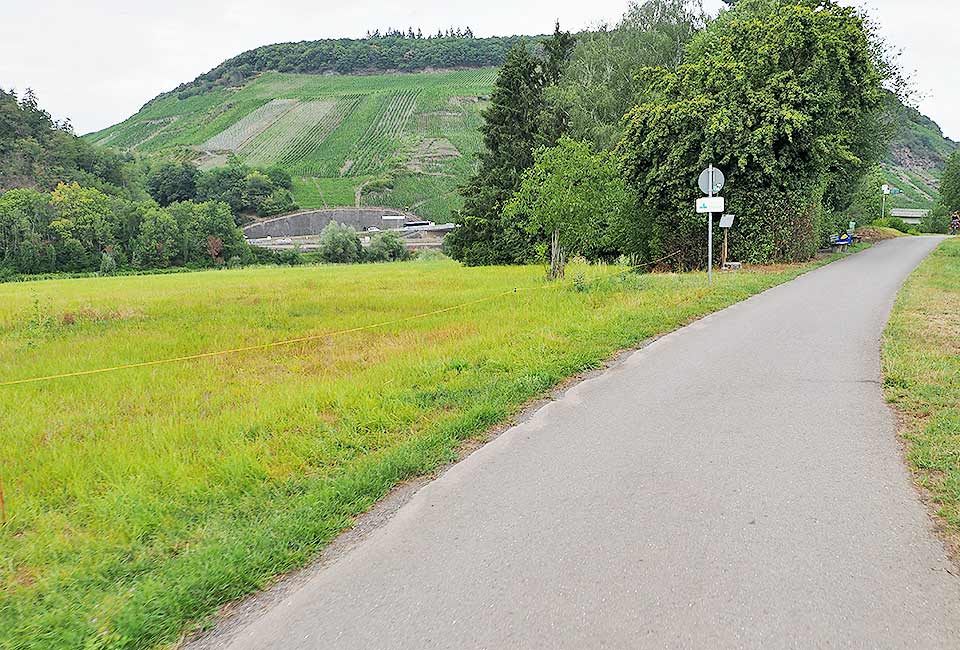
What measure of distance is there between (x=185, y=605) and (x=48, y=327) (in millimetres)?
13960

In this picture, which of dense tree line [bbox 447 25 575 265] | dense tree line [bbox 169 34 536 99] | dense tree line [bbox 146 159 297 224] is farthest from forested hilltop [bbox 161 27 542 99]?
dense tree line [bbox 447 25 575 265]

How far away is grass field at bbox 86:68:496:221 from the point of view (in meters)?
115

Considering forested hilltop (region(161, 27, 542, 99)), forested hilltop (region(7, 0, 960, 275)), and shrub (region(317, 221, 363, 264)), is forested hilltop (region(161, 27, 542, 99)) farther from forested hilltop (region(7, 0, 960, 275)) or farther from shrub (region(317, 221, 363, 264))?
shrub (region(317, 221, 363, 264))

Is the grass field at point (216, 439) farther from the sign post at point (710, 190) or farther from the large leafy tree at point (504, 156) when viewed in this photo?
the large leafy tree at point (504, 156)

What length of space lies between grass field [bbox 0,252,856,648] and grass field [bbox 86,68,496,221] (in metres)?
87.0

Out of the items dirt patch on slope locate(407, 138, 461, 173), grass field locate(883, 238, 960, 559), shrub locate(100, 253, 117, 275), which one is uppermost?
dirt patch on slope locate(407, 138, 461, 173)

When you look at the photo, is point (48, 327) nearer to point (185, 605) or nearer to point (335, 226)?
point (185, 605)

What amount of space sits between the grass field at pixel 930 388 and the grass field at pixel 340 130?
87.5 metres

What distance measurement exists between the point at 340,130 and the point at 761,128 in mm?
124826

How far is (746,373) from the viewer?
8672 millimetres

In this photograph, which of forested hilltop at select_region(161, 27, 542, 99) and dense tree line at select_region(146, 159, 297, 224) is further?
forested hilltop at select_region(161, 27, 542, 99)

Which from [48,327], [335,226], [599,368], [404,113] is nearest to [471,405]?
[599,368]

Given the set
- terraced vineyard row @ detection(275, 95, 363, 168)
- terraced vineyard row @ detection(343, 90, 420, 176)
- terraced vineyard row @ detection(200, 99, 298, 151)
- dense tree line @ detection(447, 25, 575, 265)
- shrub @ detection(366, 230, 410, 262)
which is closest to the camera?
dense tree line @ detection(447, 25, 575, 265)

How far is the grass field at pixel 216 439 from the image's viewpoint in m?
3.82
